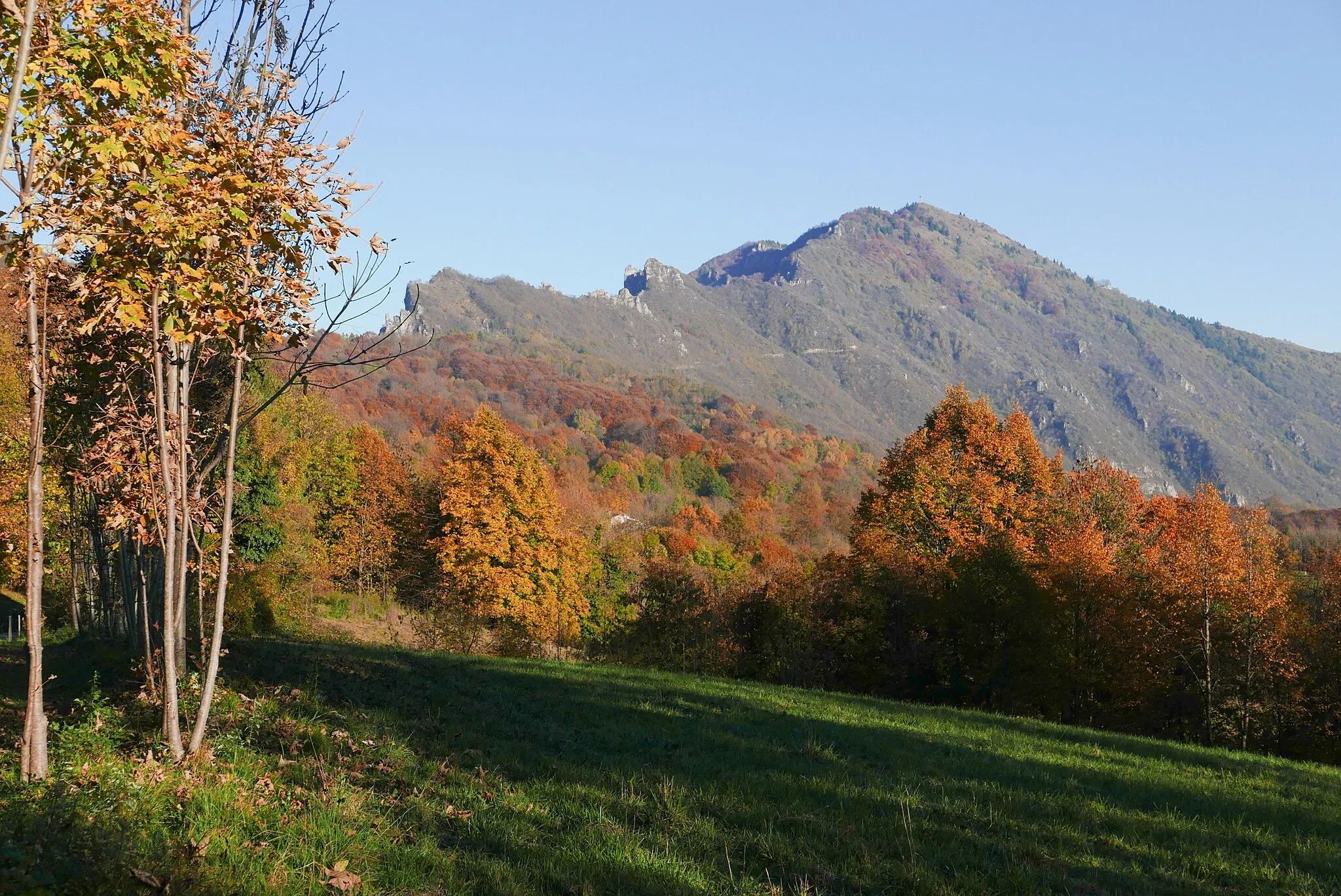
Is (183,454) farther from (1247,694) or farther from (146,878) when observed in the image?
(1247,694)

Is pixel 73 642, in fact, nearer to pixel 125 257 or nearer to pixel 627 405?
pixel 125 257

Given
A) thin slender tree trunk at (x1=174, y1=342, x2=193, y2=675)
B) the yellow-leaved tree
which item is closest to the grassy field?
thin slender tree trunk at (x1=174, y1=342, x2=193, y2=675)

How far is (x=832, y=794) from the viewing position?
816 cm

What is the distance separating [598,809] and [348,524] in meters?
43.4

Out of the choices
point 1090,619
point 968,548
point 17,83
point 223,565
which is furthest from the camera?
point 968,548

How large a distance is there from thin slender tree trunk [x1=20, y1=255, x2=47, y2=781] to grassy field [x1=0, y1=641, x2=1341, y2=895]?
21 cm

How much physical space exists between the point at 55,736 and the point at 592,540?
5694cm

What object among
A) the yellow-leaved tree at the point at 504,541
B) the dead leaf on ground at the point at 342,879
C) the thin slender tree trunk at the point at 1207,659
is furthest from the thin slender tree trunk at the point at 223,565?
the yellow-leaved tree at the point at 504,541

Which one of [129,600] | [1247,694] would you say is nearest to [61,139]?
[129,600]

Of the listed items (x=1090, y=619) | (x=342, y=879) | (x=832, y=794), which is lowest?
(x=1090, y=619)

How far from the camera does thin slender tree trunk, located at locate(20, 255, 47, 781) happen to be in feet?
18.4

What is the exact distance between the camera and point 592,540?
64188 millimetres

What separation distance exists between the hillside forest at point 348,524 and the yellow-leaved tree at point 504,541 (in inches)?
5.2

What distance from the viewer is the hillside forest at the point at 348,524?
5891mm
